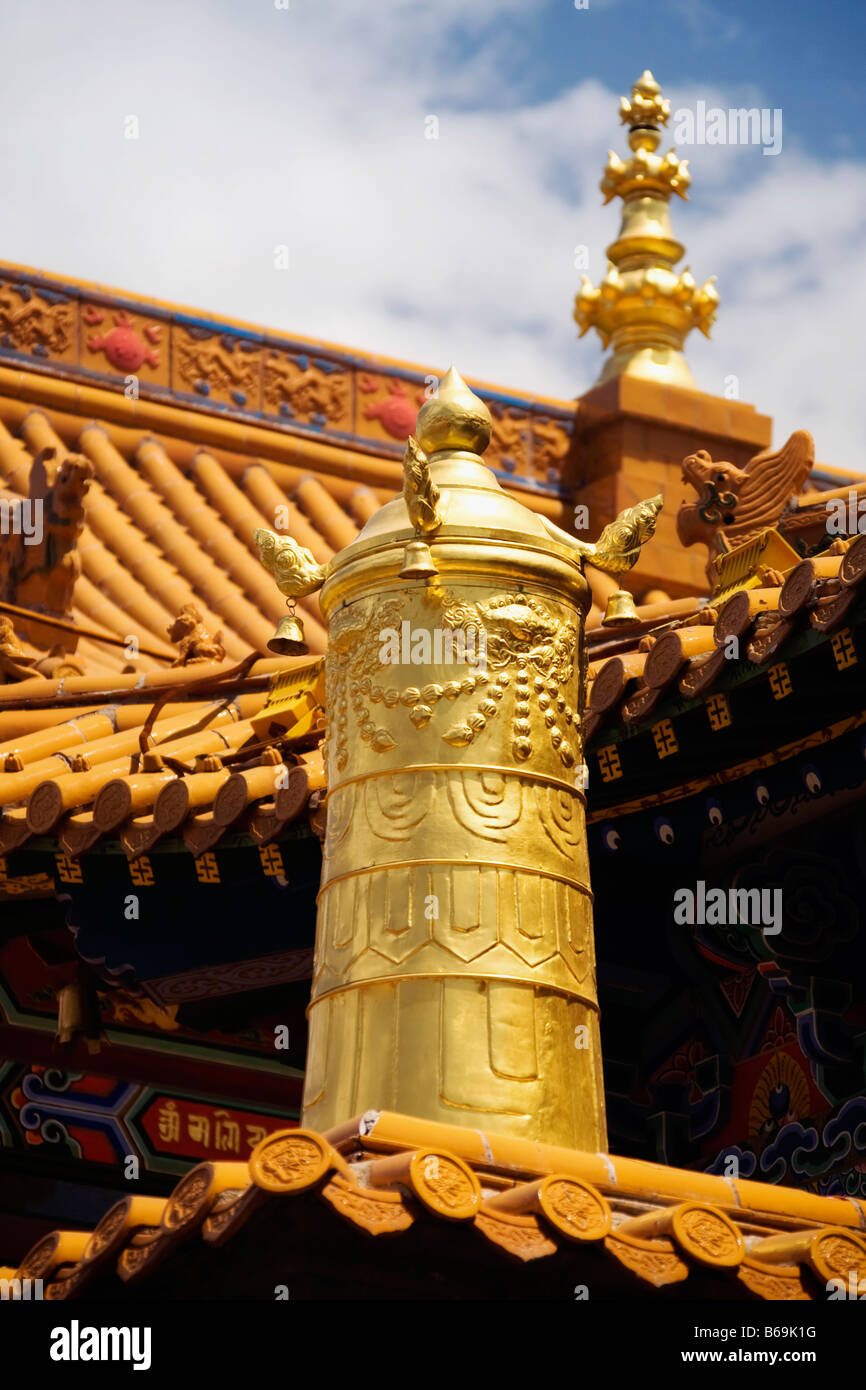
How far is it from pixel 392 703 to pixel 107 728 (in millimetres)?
3316

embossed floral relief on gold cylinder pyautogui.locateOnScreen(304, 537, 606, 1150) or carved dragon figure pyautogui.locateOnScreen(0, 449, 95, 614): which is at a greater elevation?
carved dragon figure pyautogui.locateOnScreen(0, 449, 95, 614)

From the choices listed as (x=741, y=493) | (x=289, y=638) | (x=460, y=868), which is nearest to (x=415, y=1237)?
(x=460, y=868)

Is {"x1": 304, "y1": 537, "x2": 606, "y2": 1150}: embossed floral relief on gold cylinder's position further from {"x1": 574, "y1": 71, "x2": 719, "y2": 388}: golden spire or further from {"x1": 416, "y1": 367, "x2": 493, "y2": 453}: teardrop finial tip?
{"x1": 574, "y1": 71, "x2": 719, "y2": 388}: golden spire

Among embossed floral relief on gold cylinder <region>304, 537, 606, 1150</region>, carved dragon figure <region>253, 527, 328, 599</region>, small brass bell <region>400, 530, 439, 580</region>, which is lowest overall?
embossed floral relief on gold cylinder <region>304, 537, 606, 1150</region>

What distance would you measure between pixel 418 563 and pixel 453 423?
529mm

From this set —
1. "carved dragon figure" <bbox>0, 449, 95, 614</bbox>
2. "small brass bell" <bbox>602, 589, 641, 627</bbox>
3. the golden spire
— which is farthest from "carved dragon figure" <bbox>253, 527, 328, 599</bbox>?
the golden spire


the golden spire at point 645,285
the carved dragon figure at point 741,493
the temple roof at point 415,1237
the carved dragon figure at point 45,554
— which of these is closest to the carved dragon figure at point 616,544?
the temple roof at point 415,1237

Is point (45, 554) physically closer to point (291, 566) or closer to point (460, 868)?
point (291, 566)

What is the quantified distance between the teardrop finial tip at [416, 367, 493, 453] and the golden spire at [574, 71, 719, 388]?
865cm

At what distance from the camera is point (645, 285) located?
14.2 meters

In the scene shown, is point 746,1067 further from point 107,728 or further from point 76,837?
point 107,728

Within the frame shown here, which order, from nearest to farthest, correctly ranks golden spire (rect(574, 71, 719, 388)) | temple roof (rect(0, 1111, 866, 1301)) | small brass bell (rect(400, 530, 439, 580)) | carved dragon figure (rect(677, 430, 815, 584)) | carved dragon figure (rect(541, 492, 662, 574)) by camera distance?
1. temple roof (rect(0, 1111, 866, 1301))
2. small brass bell (rect(400, 530, 439, 580))
3. carved dragon figure (rect(541, 492, 662, 574))
4. carved dragon figure (rect(677, 430, 815, 584))
5. golden spire (rect(574, 71, 719, 388))

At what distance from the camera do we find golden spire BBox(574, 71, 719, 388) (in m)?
14.2
